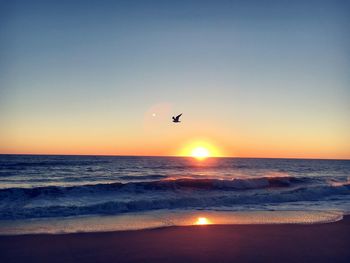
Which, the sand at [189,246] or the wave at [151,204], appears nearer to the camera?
the sand at [189,246]

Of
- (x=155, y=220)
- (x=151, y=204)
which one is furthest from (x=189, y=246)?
(x=151, y=204)

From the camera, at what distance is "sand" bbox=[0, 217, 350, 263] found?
7332 mm

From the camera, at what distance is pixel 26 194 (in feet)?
61.7

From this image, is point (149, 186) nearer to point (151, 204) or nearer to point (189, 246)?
point (151, 204)

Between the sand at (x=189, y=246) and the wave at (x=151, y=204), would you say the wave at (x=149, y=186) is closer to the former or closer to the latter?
the wave at (x=151, y=204)

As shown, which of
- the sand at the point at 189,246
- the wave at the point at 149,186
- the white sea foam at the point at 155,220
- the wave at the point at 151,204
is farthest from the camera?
the wave at the point at 149,186

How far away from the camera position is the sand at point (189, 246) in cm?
733

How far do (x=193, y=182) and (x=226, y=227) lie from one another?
1598 cm

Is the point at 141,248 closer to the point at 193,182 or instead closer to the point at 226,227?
the point at 226,227

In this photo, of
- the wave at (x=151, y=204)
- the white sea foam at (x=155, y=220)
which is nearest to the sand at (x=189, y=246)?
the white sea foam at (x=155, y=220)

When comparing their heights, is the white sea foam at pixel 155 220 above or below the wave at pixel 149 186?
below

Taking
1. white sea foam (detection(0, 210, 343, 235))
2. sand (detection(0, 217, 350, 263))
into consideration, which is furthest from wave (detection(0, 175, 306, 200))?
sand (detection(0, 217, 350, 263))

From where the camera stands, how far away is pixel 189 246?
8281 millimetres

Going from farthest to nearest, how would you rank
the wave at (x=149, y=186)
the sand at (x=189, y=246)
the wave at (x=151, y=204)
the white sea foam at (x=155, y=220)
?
the wave at (x=149, y=186) → the wave at (x=151, y=204) → the white sea foam at (x=155, y=220) → the sand at (x=189, y=246)
